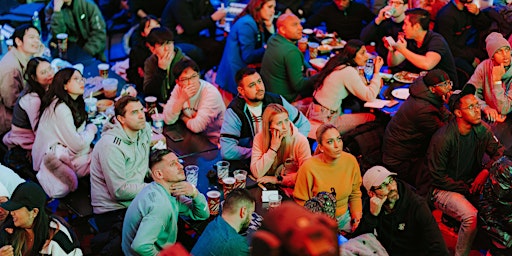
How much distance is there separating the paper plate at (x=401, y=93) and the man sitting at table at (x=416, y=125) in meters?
0.48

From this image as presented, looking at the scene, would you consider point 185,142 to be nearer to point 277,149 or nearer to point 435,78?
point 277,149

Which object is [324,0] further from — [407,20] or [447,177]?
[447,177]

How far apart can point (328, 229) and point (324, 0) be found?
7.18 m

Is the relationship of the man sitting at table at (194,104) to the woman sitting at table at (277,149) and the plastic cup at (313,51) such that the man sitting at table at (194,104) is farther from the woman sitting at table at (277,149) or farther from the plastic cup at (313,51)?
the plastic cup at (313,51)

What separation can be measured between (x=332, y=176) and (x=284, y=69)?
1988 mm

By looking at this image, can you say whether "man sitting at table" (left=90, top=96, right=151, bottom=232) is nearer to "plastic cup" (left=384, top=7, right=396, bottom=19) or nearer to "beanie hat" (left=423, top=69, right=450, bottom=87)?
"beanie hat" (left=423, top=69, right=450, bottom=87)

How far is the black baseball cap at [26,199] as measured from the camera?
176 inches

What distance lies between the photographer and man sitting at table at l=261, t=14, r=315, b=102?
6840 millimetres

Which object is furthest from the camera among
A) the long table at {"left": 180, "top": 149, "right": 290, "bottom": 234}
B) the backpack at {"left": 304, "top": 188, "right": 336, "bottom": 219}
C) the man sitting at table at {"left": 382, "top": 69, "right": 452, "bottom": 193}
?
the man sitting at table at {"left": 382, "top": 69, "right": 452, "bottom": 193}

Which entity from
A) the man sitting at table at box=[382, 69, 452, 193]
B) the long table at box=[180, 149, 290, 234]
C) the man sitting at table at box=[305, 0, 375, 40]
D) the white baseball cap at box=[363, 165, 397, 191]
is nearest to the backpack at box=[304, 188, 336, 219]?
the white baseball cap at box=[363, 165, 397, 191]

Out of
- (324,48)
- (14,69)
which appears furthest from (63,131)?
(324,48)

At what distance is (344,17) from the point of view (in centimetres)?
841

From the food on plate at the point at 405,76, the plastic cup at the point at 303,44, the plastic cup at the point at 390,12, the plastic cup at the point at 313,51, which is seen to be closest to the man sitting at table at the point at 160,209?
the food on plate at the point at 405,76

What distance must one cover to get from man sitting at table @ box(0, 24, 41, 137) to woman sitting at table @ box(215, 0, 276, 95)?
6.27 ft
